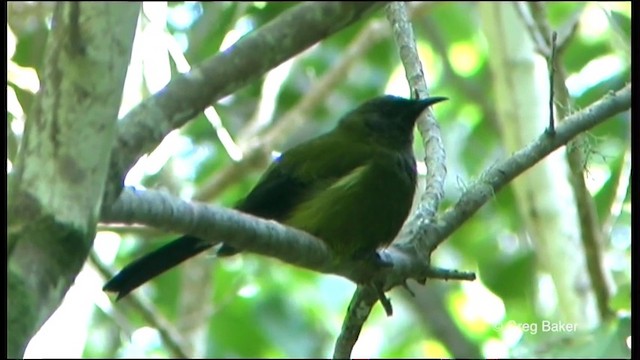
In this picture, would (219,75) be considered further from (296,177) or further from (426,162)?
(296,177)

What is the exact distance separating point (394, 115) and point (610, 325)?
3.54ft

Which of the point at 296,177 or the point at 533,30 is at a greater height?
the point at 533,30

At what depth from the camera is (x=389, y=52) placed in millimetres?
7613

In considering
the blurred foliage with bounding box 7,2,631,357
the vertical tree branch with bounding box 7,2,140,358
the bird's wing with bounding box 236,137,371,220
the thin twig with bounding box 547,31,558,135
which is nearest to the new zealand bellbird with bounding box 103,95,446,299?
the bird's wing with bounding box 236,137,371,220

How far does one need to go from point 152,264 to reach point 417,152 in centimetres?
389

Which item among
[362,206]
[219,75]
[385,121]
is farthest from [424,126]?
[219,75]

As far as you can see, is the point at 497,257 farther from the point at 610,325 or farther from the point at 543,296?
the point at 610,325

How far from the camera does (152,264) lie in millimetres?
4191

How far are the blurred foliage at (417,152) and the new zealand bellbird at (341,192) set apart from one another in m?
1.05

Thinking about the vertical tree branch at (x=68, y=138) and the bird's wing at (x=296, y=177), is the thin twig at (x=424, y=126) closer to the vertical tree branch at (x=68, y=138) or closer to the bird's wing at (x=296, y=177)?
the bird's wing at (x=296, y=177)

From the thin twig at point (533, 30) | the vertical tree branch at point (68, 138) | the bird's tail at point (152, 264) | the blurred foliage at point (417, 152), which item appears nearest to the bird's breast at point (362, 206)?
the bird's tail at point (152, 264)

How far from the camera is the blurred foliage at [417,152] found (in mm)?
6035

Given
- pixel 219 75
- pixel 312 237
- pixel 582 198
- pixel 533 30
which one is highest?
pixel 533 30

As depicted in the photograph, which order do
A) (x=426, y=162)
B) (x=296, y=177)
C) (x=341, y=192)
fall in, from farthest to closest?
(x=296, y=177)
(x=341, y=192)
(x=426, y=162)
